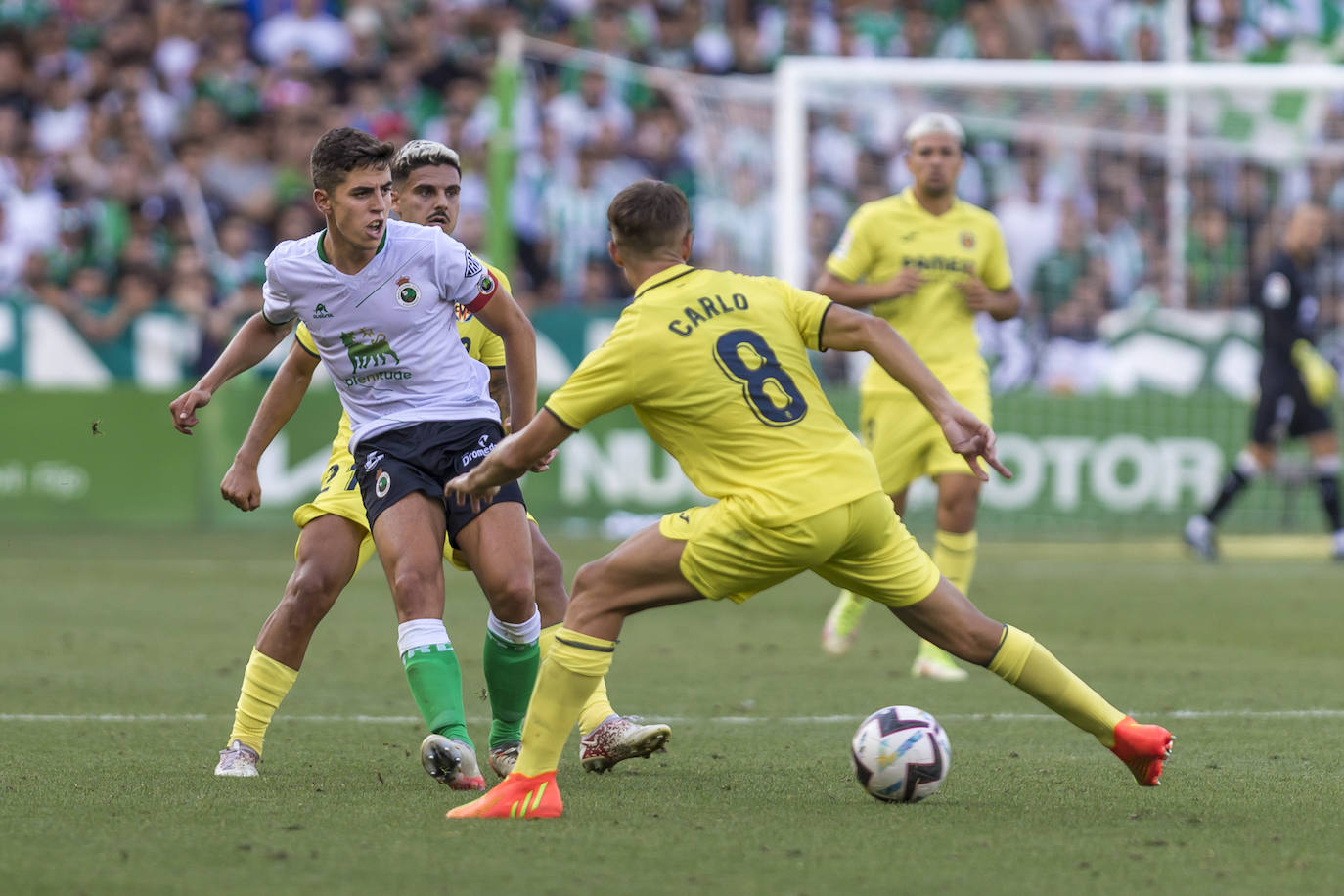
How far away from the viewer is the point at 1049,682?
17.8 feet

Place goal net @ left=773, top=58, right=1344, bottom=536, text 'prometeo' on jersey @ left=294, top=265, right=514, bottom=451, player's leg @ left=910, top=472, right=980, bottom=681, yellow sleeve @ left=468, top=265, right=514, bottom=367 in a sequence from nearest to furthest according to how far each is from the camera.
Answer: text 'prometeo' on jersey @ left=294, top=265, right=514, bottom=451, yellow sleeve @ left=468, top=265, right=514, bottom=367, player's leg @ left=910, top=472, right=980, bottom=681, goal net @ left=773, top=58, right=1344, bottom=536

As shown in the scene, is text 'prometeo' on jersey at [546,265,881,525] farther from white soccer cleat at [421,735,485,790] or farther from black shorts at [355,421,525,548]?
white soccer cleat at [421,735,485,790]

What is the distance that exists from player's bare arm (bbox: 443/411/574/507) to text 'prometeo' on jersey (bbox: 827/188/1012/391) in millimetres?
4198

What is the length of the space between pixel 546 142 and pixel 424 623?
14.7 metres

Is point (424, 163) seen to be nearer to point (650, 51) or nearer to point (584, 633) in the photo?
point (584, 633)

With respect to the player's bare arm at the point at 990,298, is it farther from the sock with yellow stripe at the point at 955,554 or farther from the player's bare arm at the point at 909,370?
the player's bare arm at the point at 909,370

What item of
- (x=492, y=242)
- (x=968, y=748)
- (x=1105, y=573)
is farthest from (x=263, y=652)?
(x=492, y=242)

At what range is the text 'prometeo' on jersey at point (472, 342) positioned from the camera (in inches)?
243

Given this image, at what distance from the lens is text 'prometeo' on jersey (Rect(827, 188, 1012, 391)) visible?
9109 mm

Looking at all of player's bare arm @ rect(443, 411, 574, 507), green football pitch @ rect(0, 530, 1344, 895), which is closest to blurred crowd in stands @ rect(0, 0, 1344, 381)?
green football pitch @ rect(0, 530, 1344, 895)

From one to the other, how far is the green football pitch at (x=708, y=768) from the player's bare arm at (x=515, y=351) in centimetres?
118

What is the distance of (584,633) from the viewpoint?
5.21 metres

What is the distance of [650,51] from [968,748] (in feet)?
53.1

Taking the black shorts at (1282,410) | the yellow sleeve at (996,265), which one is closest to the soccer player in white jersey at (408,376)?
the yellow sleeve at (996,265)
